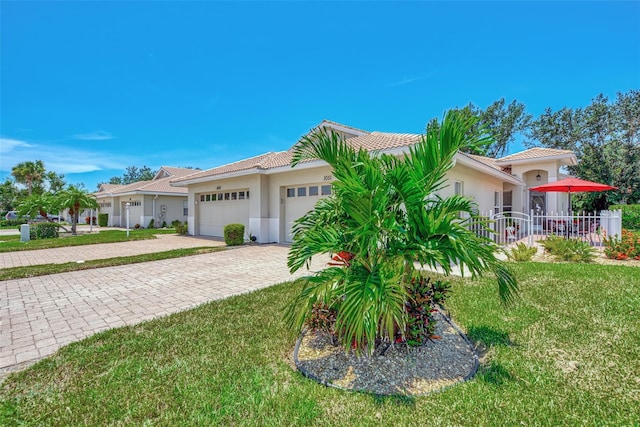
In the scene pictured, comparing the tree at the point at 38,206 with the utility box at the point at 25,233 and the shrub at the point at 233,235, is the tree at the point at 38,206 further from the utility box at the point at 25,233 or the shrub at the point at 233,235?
the shrub at the point at 233,235

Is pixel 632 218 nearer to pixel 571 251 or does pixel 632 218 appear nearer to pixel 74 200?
pixel 571 251

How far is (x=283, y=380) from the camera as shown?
9.67 ft

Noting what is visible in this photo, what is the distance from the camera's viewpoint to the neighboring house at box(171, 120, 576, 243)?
1219 cm

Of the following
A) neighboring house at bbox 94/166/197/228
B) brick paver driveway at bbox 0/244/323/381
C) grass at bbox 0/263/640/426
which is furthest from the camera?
neighboring house at bbox 94/166/197/228

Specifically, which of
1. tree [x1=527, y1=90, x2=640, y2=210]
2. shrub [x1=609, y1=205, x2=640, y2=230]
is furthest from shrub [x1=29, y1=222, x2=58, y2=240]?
tree [x1=527, y1=90, x2=640, y2=210]

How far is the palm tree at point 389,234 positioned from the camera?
2711 mm

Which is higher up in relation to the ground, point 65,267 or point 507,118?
point 507,118

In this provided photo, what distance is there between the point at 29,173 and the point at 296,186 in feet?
155

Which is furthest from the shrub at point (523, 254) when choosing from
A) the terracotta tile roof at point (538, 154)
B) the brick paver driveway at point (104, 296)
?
the terracotta tile roof at point (538, 154)

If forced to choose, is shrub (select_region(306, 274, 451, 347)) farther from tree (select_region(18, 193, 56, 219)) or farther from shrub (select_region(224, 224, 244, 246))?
tree (select_region(18, 193, 56, 219))

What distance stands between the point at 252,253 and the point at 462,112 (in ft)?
32.1

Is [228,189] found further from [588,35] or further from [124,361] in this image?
[588,35]

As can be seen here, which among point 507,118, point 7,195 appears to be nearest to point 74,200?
point 7,195

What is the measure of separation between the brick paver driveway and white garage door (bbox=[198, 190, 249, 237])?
6396mm
